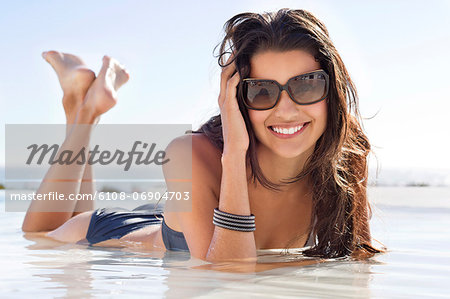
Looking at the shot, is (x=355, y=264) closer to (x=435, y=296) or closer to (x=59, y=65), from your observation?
(x=435, y=296)

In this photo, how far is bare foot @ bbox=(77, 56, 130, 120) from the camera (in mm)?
4902

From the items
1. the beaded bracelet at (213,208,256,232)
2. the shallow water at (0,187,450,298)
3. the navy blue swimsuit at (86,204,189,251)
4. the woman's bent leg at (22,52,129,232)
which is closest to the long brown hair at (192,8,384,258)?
the shallow water at (0,187,450,298)

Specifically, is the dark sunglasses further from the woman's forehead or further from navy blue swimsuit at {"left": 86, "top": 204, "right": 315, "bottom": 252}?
navy blue swimsuit at {"left": 86, "top": 204, "right": 315, "bottom": 252}

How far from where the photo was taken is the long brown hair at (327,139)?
300 centimetres

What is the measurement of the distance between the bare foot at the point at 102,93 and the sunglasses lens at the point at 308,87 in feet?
8.46

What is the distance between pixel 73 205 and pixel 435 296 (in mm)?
3700

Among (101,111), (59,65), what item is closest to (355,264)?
(101,111)

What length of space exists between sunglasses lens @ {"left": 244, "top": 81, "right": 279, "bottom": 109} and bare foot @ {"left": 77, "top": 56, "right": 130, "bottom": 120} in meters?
2.35

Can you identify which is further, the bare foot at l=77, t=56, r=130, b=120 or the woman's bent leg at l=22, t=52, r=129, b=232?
the bare foot at l=77, t=56, r=130, b=120

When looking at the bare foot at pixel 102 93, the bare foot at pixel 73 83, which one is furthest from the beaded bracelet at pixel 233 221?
the bare foot at pixel 73 83

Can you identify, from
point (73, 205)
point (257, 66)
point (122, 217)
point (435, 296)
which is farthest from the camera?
point (73, 205)

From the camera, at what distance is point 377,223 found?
539 cm

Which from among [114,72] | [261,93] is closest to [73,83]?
[114,72]

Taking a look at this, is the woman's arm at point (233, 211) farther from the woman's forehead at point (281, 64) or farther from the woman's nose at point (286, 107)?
the woman's forehead at point (281, 64)
